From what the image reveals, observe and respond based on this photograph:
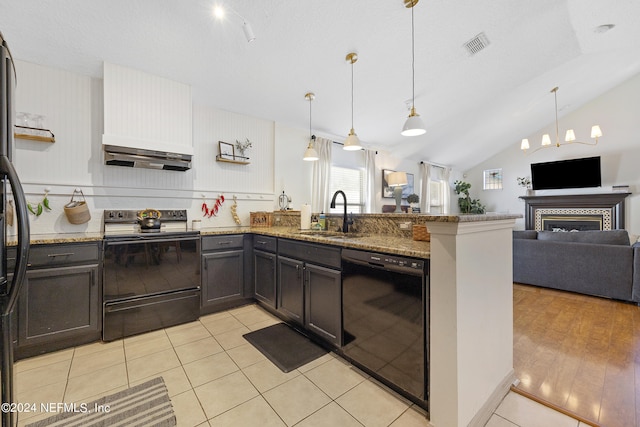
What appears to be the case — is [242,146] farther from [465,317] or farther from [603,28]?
→ [603,28]

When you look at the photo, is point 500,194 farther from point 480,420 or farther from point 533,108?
point 480,420

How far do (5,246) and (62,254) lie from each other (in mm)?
1532

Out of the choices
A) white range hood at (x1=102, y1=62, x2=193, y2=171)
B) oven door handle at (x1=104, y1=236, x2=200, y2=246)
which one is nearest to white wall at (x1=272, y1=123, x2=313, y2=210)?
white range hood at (x1=102, y1=62, x2=193, y2=171)

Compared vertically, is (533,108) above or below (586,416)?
above

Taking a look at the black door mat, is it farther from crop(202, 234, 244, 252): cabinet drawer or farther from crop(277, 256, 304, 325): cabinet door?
crop(202, 234, 244, 252): cabinet drawer

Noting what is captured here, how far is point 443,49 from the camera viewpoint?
3131 millimetres

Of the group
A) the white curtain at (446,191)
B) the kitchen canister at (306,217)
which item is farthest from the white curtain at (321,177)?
the white curtain at (446,191)

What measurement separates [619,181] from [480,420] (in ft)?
25.0

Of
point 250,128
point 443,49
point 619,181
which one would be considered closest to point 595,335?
point 443,49

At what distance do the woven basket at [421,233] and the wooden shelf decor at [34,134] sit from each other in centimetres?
334

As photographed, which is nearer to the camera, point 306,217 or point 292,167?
point 306,217

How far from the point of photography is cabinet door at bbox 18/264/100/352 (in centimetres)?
198

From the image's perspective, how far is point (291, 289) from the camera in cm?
245

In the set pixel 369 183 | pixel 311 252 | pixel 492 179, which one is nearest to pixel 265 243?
pixel 311 252
